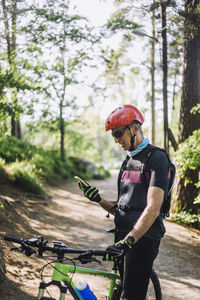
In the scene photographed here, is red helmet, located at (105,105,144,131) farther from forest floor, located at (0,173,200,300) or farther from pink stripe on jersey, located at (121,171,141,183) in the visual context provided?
forest floor, located at (0,173,200,300)

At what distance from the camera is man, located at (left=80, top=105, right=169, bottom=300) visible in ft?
8.04

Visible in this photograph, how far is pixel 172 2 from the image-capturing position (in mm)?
8375

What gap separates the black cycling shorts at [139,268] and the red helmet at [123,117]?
100 centimetres

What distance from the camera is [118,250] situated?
2303 millimetres

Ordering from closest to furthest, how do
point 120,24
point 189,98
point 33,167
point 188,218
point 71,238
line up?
1. point 71,238
2. point 188,218
3. point 189,98
4. point 120,24
5. point 33,167

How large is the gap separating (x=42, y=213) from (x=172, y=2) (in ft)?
21.8

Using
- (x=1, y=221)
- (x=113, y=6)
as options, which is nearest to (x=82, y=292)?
(x=1, y=221)

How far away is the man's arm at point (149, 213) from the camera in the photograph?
2.41m

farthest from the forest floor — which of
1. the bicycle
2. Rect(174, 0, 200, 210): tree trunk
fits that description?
the bicycle

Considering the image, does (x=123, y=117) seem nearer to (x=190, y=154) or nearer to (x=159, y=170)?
(x=159, y=170)

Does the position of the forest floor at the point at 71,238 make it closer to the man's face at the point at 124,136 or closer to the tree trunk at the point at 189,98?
the tree trunk at the point at 189,98

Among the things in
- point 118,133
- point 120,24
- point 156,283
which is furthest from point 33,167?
point 118,133

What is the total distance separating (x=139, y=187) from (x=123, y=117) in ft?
2.06

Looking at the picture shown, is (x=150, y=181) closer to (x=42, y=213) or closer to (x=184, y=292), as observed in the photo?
(x=184, y=292)
